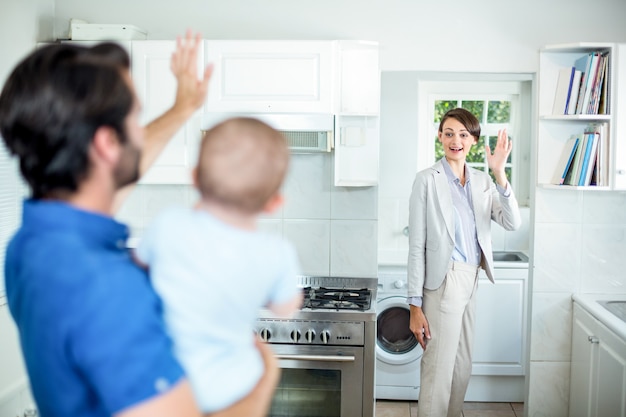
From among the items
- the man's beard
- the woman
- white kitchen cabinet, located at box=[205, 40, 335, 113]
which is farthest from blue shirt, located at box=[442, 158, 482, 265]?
the man's beard

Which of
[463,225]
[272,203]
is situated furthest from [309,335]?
[272,203]

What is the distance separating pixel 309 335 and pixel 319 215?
0.71 metres

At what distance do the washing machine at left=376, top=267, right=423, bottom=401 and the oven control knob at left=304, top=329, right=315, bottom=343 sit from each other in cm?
94

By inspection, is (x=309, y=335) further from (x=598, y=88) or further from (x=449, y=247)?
(x=598, y=88)

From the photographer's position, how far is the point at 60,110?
32.3 inches

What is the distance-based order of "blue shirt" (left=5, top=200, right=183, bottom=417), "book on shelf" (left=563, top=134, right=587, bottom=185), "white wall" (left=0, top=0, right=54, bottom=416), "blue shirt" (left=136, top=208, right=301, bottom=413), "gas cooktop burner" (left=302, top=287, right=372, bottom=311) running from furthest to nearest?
"book on shelf" (left=563, top=134, right=587, bottom=185) < "gas cooktop burner" (left=302, top=287, right=372, bottom=311) < "white wall" (left=0, top=0, right=54, bottom=416) < "blue shirt" (left=136, top=208, right=301, bottom=413) < "blue shirt" (left=5, top=200, right=183, bottom=417)

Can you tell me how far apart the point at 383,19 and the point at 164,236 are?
2636 mm

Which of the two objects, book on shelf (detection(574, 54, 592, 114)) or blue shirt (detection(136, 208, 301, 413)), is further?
book on shelf (detection(574, 54, 592, 114))

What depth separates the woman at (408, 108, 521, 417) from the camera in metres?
3.06

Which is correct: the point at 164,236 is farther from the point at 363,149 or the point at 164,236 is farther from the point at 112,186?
the point at 363,149

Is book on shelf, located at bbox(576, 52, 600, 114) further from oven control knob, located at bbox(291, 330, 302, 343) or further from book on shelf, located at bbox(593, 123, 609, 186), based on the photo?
oven control knob, located at bbox(291, 330, 302, 343)

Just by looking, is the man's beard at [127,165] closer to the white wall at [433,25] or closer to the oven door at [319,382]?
the oven door at [319,382]

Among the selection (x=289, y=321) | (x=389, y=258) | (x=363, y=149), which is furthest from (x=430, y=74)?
(x=289, y=321)

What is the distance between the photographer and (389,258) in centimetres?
397
